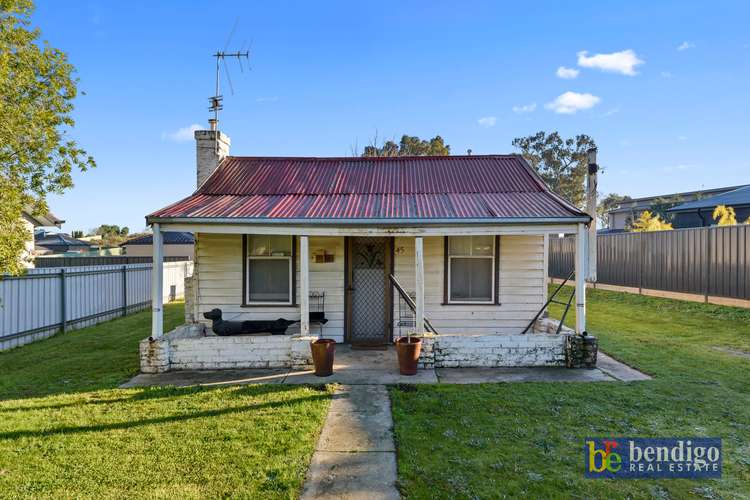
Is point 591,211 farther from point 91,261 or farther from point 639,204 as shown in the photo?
point 639,204

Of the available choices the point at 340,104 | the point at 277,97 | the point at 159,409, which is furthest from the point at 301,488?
the point at 340,104

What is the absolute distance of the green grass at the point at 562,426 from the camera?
11.0 ft

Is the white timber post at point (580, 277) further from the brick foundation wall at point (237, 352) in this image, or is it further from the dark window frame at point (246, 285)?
the dark window frame at point (246, 285)

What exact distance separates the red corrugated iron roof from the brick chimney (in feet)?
0.84

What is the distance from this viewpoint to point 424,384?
596 cm

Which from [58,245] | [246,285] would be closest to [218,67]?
[246,285]

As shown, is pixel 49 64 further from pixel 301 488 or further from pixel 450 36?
pixel 450 36

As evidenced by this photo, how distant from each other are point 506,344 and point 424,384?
72.7 inches

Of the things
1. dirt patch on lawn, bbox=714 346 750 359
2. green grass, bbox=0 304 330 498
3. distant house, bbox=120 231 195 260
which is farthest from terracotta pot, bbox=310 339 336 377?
distant house, bbox=120 231 195 260

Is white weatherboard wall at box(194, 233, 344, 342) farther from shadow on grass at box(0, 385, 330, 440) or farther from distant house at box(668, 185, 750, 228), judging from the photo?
distant house at box(668, 185, 750, 228)

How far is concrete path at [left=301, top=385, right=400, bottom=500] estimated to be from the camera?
3.33 metres

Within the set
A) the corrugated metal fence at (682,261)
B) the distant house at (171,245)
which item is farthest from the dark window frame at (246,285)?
the distant house at (171,245)

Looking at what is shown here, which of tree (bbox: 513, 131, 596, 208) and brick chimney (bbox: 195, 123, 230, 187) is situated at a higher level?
tree (bbox: 513, 131, 596, 208)

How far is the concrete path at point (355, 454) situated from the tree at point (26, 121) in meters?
5.99
